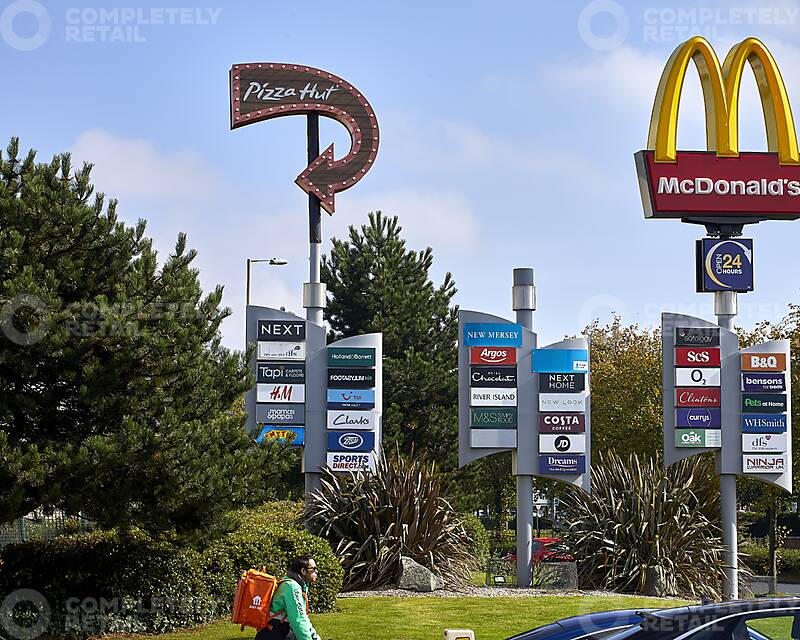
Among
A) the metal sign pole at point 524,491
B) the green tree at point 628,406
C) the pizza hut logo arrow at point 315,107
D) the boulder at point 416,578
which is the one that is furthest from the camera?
the green tree at point 628,406

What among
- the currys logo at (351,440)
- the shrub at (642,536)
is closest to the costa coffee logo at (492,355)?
the currys logo at (351,440)

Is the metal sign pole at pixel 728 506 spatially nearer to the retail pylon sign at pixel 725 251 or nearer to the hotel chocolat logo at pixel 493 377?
the retail pylon sign at pixel 725 251

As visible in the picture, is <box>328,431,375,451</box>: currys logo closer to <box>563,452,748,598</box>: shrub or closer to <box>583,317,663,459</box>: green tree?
<box>563,452,748,598</box>: shrub

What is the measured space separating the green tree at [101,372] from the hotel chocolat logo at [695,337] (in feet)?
34.8

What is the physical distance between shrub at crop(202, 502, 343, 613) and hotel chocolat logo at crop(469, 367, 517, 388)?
555 centimetres

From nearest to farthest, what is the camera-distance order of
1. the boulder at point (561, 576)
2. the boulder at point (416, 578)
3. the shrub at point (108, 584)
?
the shrub at point (108, 584) → the boulder at point (416, 578) → the boulder at point (561, 576)

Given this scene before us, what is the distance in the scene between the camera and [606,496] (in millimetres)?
21906

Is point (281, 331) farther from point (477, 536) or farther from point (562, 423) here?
point (477, 536)

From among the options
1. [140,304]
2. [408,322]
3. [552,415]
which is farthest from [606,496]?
[408,322]

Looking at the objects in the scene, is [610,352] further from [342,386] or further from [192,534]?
[192,534]

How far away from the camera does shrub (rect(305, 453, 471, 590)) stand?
20.4 metres

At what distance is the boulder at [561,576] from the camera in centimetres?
2069

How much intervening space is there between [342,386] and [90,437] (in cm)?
955

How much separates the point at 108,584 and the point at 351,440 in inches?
323
